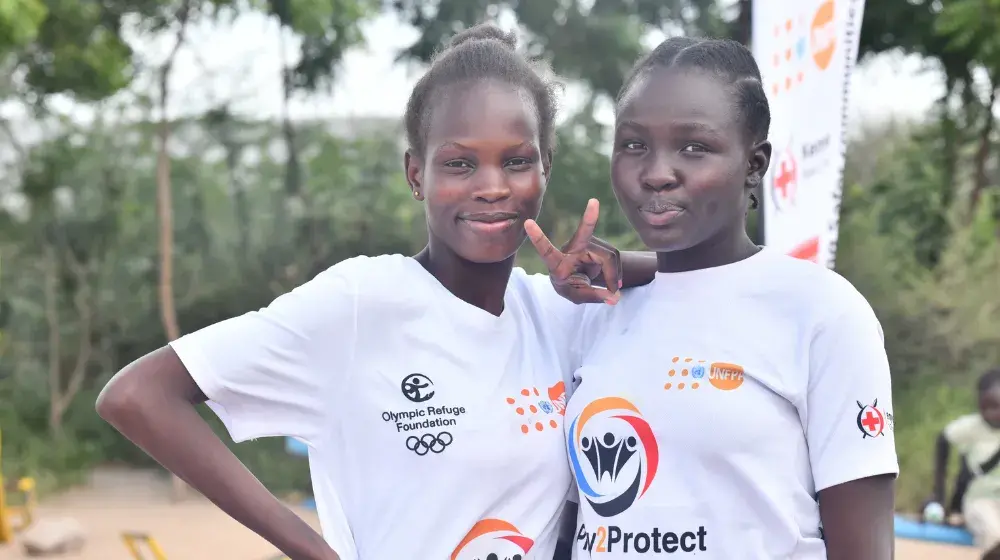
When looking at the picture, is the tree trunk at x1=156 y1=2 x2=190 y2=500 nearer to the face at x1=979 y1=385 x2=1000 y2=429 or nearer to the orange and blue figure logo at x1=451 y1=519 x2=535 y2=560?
the face at x1=979 y1=385 x2=1000 y2=429

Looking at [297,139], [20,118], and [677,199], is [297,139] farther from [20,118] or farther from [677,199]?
[677,199]

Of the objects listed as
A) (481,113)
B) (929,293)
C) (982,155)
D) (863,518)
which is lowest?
(929,293)

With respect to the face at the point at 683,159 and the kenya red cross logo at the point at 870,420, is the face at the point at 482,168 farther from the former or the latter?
the kenya red cross logo at the point at 870,420

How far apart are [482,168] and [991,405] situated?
234 inches

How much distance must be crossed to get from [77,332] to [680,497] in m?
10.6

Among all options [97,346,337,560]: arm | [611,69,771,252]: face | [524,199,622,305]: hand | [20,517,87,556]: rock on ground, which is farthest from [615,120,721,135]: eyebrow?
[20,517,87,556]: rock on ground

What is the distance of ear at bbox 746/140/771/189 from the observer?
5.93 feet

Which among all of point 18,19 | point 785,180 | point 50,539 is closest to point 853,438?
point 785,180

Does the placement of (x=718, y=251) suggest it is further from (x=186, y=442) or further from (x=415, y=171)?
(x=186, y=442)

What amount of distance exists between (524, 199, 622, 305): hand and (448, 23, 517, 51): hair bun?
16.1 inches

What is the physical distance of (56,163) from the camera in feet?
34.7

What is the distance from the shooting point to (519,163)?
75.5 inches

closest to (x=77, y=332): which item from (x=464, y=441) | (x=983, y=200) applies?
(x=983, y=200)

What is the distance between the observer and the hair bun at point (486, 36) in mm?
2066
